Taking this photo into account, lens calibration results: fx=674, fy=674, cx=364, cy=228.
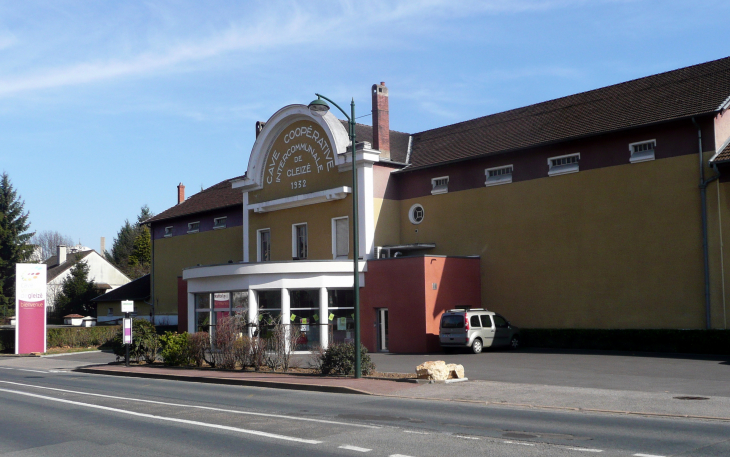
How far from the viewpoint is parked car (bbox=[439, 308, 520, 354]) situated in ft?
83.2

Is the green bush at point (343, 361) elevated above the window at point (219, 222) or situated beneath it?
situated beneath

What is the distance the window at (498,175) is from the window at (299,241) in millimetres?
9955

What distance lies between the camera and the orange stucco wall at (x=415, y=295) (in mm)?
27594

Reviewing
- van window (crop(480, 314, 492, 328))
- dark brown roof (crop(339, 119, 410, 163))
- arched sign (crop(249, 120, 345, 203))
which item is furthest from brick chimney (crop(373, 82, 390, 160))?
van window (crop(480, 314, 492, 328))

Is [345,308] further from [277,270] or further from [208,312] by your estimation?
[208,312]

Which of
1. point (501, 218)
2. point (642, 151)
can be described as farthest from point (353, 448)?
point (501, 218)

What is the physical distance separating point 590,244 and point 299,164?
15248 millimetres

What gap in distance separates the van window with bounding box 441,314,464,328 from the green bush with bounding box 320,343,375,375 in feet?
23.2

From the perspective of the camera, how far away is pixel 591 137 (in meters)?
26.2

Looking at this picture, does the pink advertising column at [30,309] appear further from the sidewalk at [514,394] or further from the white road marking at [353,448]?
the white road marking at [353,448]

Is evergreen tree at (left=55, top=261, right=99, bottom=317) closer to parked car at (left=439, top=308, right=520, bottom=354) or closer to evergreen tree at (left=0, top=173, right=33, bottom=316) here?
evergreen tree at (left=0, top=173, right=33, bottom=316)

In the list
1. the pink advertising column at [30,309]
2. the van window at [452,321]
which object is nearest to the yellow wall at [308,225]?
the van window at [452,321]

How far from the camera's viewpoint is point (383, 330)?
29250 millimetres

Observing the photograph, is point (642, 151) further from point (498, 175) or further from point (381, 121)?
point (381, 121)
